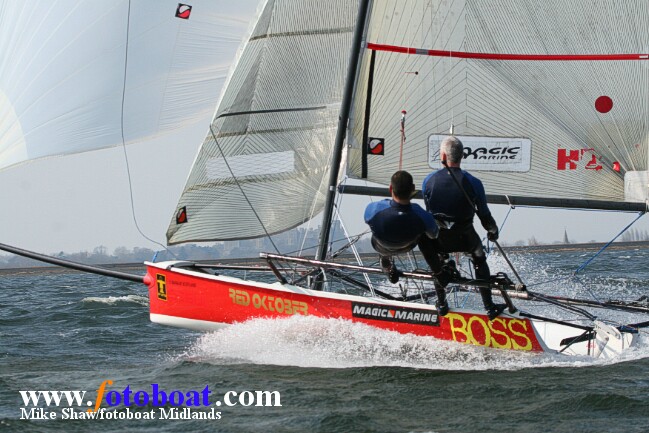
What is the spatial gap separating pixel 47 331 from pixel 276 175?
384 centimetres

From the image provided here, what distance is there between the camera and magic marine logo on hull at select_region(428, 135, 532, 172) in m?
8.74

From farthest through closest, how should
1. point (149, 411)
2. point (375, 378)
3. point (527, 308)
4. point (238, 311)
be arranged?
point (527, 308)
point (238, 311)
point (375, 378)
point (149, 411)

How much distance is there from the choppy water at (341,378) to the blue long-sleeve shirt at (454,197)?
127 centimetres

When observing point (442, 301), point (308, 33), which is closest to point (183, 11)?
point (308, 33)

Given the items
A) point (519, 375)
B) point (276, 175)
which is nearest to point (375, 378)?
point (519, 375)

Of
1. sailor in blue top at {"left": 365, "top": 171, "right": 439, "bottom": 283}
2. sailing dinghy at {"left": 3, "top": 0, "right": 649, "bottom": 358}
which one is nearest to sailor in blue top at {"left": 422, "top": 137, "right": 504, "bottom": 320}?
sailor in blue top at {"left": 365, "top": 171, "right": 439, "bottom": 283}

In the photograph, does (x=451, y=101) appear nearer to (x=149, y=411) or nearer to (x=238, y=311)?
(x=238, y=311)

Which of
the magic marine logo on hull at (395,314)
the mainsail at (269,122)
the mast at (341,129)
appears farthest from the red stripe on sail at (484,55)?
the magic marine logo on hull at (395,314)

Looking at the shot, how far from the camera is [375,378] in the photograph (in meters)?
7.07

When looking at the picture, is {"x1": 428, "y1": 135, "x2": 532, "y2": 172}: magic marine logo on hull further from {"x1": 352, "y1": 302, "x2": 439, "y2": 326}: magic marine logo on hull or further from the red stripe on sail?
{"x1": 352, "y1": 302, "x2": 439, "y2": 326}: magic marine logo on hull

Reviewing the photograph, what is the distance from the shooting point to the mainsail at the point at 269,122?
29.1 ft

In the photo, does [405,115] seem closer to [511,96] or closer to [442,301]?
[511,96]

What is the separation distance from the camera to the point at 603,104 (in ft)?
28.6

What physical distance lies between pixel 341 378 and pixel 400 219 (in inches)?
54.7
